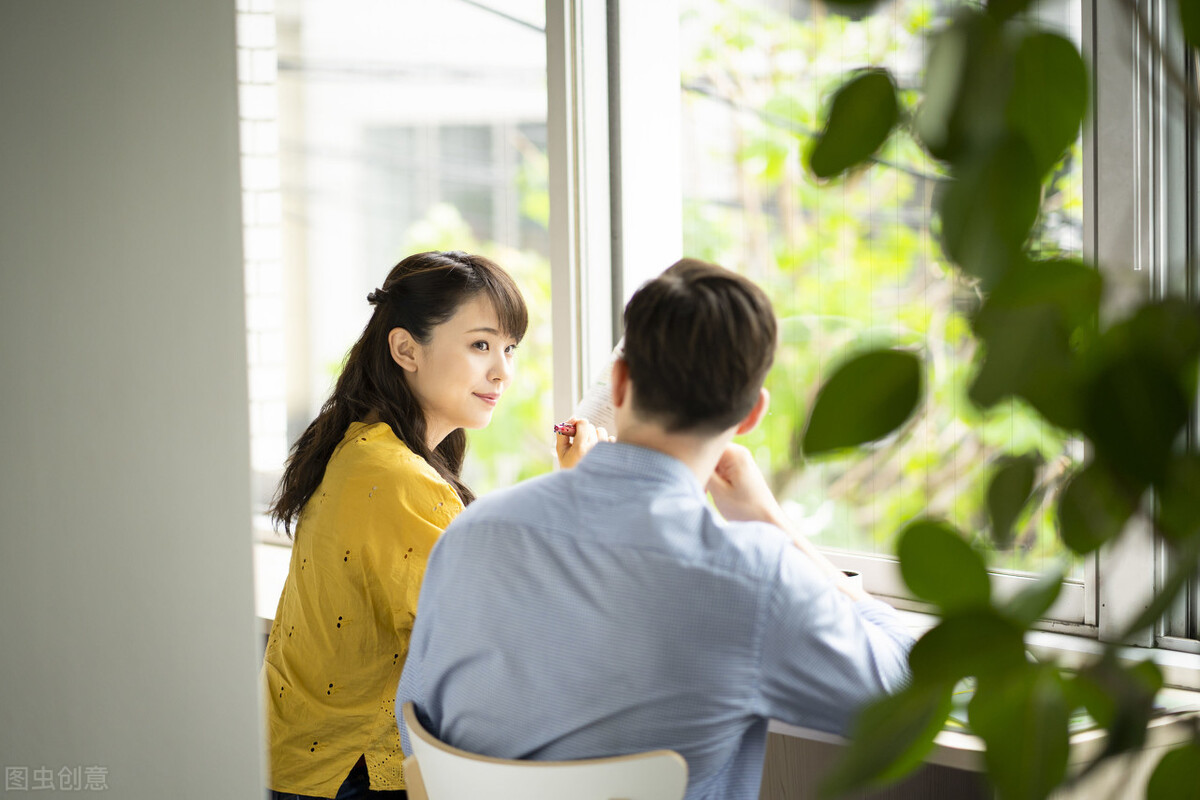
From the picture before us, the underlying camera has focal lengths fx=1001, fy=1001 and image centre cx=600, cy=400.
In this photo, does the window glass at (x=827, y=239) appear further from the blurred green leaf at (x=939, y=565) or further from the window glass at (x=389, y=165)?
the window glass at (x=389, y=165)

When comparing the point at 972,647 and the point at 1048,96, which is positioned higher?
the point at 1048,96

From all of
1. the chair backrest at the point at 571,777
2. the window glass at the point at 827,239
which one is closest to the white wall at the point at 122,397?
the chair backrest at the point at 571,777

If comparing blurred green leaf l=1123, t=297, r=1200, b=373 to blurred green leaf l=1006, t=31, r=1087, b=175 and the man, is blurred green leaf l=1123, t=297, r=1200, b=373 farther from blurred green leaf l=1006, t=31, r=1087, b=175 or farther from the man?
the man

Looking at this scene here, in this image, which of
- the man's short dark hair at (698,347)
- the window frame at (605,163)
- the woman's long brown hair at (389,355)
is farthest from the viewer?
the window frame at (605,163)

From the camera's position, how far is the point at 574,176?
2.08 meters

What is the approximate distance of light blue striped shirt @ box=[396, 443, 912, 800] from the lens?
3.10 ft

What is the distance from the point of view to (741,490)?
127cm

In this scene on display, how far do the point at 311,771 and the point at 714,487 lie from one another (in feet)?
2.41

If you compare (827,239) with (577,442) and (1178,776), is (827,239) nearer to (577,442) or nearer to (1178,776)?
(577,442)

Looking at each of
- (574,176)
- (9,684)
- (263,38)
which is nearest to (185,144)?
(9,684)

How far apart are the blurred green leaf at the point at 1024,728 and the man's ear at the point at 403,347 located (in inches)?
50.8

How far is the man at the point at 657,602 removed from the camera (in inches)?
37.3

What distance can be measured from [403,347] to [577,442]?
1.12ft

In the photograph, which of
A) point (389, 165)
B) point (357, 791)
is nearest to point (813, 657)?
point (357, 791)
